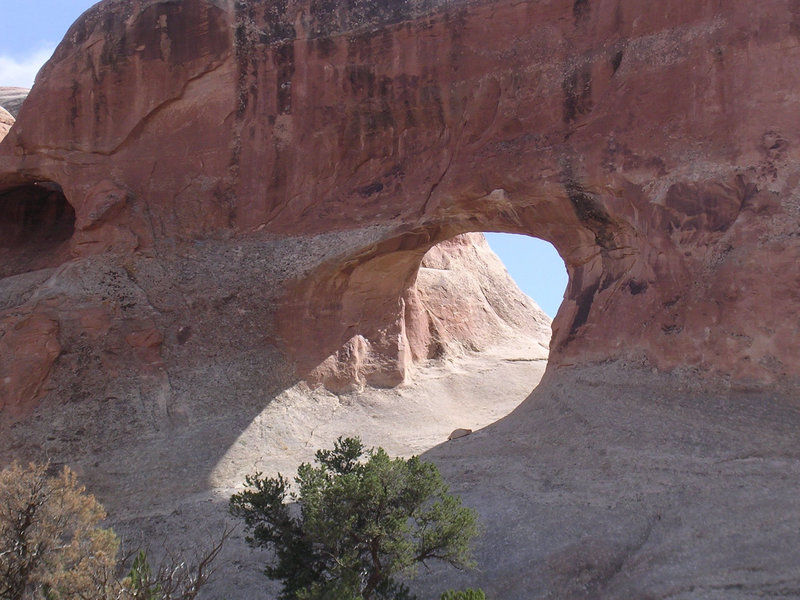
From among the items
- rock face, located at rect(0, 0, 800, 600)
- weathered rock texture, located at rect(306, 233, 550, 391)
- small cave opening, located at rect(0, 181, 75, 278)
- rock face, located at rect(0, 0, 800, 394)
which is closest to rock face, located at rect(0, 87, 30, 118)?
small cave opening, located at rect(0, 181, 75, 278)

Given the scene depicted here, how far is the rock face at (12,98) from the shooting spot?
2341cm

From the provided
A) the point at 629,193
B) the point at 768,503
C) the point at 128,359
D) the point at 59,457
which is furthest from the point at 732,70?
the point at 59,457

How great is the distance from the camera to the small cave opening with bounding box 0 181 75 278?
17.2 m

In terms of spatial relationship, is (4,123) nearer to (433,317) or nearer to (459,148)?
(433,317)

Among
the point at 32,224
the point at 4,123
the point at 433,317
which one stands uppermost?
the point at 4,123

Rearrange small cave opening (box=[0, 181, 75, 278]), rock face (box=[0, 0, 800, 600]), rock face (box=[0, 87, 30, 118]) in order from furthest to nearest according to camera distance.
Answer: rock face (box=[0, 87, 30, 118]) < small cave opening (box=[0, 181, 75, 278]) < rock face (box=[0, 0, 800, 600])

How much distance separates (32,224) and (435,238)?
8966mm

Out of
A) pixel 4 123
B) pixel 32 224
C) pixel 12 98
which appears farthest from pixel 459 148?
pixel 12 98

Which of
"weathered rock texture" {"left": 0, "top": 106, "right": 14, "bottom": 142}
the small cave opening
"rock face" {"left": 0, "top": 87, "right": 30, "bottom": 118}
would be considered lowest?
the small cave opening

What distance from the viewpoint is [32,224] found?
1811 cm

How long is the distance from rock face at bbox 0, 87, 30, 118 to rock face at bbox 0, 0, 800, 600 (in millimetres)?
6515

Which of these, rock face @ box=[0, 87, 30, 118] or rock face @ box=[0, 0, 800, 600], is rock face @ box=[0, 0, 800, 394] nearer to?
rock face @ box=[0, 0, 800, 600]

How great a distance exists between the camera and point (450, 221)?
1416cm

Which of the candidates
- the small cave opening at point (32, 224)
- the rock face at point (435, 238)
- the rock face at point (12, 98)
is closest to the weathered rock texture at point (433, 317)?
the rock face at point (435, 238)
